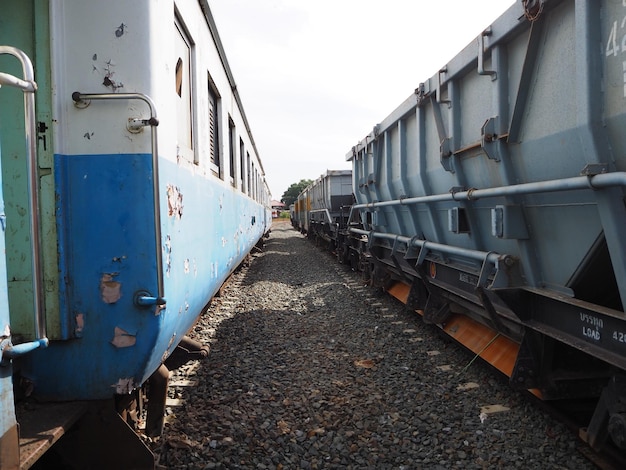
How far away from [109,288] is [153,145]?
2.34 feet

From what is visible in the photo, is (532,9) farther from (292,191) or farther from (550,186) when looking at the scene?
(292,191)

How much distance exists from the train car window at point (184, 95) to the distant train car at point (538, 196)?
2121mm

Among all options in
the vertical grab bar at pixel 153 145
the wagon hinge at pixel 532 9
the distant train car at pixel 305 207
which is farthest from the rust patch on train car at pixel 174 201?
the distant train car at pixel 305 207

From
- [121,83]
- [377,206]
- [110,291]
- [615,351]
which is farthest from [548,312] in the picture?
[377,206]

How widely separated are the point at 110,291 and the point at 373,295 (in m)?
5.95

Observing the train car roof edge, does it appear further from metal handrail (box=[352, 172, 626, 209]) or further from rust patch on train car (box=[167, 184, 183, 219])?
metal handrail (box=[352, 172, 626, 209])

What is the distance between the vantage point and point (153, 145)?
217 centimetres

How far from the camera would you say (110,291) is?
2.21 m

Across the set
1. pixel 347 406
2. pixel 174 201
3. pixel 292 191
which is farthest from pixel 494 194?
pixel 292 191

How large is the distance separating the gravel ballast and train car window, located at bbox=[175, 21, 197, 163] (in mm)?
1888

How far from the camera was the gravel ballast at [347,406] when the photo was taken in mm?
2875

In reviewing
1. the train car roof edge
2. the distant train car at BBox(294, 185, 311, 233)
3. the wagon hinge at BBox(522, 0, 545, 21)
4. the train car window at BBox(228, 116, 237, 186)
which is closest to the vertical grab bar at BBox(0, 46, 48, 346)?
the train car roof edge

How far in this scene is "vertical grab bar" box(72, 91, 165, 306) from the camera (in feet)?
7.04

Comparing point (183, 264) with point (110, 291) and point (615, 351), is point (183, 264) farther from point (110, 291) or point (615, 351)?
point (615, 351)
